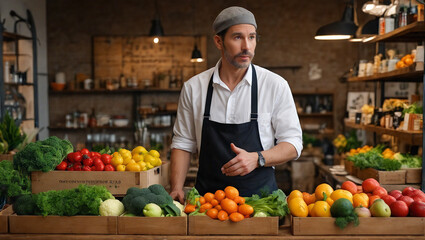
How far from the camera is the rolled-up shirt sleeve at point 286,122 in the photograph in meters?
2.66

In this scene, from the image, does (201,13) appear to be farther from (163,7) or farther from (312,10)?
(312,10)

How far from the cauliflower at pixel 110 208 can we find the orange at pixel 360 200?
101 cm

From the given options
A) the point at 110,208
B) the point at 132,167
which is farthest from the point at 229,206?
the point at 132,167

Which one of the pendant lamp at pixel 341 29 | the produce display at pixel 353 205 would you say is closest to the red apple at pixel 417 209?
the produce display at pixel 353 205

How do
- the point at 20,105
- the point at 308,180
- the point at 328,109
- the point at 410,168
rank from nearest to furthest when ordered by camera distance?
the point at 410,168
the point at 20,105
the point at 308,180
the point at 328,109

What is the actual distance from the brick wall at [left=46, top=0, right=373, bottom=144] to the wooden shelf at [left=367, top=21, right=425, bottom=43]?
13.1ft

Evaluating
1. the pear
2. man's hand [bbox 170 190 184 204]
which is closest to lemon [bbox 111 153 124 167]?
man's hand [bbox 170 190 184 204]

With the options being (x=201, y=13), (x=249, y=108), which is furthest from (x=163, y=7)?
(x=249, y=108)

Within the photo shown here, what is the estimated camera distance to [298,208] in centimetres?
202

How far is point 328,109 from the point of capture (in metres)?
8.88

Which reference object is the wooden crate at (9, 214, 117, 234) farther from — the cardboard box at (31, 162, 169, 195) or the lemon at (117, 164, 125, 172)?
the lemon at (117, 164, 125, 172)

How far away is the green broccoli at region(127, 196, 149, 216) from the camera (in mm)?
2035

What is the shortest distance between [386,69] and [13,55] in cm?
518

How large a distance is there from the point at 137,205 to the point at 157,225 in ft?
0.40
